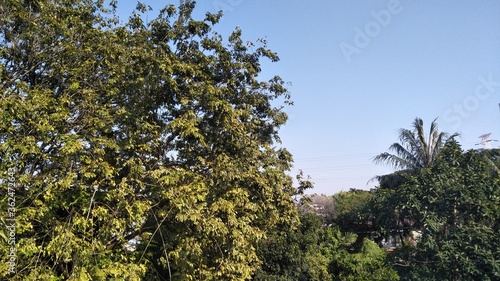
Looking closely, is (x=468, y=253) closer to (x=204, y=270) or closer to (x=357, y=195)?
(x=204, y=270)

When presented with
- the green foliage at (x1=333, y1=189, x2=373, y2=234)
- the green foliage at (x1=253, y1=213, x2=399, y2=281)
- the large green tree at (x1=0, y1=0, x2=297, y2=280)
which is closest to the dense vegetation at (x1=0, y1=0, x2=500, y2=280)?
the large green tree at (x1=0, y1=0, x2=297, y2=280)

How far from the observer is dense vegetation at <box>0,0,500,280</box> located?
4.89m

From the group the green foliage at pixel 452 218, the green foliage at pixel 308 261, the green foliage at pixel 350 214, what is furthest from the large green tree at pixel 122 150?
the green foliage at pixel 350 214

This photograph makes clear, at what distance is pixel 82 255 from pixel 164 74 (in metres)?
2.59

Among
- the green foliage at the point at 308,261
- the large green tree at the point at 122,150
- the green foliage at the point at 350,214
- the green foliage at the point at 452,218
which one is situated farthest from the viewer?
the green foliage at the point at 350,214

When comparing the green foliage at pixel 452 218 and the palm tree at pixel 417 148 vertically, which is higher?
the palm tree at pixel 417 148

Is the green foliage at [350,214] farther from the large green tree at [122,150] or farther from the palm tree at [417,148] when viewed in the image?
the large green tree at [122,150]

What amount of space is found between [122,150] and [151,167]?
1.61 ft

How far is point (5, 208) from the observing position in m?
4.60

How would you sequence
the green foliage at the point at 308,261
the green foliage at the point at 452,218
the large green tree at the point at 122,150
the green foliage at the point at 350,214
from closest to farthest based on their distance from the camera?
the large green tree at the point at 122,150 → the green foliage at the point at 452,218 → the green foliage at the point at 308,261 → the green foliage at the point at 350,214

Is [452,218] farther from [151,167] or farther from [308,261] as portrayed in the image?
[151,167]

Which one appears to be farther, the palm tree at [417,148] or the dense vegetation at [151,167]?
the palm tree at [417,148]

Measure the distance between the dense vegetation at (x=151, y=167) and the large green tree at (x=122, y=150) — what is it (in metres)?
0.02

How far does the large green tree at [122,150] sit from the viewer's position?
15.9 ft
